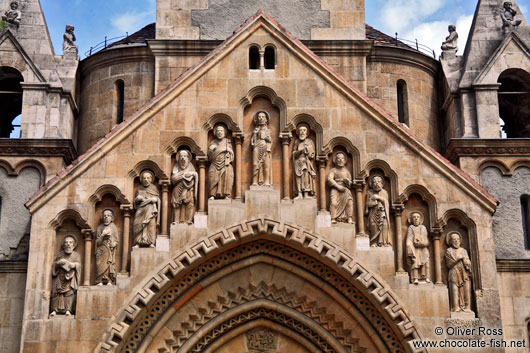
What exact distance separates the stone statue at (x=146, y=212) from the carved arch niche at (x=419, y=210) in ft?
16.1

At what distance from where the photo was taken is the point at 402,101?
26.6 m

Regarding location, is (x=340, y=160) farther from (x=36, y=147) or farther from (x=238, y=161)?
(x=36, y=147)

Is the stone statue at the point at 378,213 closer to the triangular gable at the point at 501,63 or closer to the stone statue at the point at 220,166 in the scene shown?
the stone statue at the point at 220,166

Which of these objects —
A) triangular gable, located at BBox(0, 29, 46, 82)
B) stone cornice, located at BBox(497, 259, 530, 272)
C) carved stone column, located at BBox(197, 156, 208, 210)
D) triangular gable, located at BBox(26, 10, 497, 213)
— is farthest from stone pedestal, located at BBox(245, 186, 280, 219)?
triangular gable, located at BBox(0, 29, 46, 82)

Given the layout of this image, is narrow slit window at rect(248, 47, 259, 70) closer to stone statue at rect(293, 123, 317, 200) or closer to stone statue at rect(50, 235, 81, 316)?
stone statue at rect(293, 123, 317, 200)

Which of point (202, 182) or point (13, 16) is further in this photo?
point (13, 16)

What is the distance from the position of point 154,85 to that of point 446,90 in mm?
7004

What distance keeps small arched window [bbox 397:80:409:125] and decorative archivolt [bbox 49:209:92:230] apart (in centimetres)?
879

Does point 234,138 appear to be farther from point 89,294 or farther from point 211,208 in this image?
point 89,294

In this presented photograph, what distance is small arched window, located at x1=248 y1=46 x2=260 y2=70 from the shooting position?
23031 mm

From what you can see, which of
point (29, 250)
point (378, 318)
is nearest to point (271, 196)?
point (378, 318)

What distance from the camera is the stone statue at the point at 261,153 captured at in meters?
21.9

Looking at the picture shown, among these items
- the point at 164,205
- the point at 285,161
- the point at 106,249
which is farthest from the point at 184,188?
the point at 285,161

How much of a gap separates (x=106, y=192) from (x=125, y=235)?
0.99 meters
